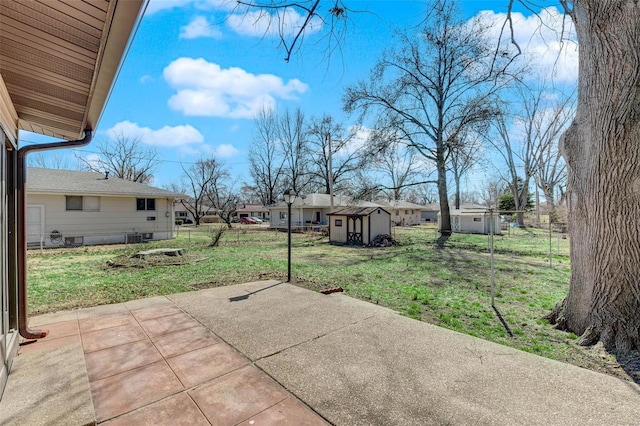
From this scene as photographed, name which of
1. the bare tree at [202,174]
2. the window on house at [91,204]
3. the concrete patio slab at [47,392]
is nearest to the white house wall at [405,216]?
the bare tree at [202,174]

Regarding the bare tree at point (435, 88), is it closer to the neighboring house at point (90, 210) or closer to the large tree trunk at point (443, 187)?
the large tree trunk at point (443, 187)

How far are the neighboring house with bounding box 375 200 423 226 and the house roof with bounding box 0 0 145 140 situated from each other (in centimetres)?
3546

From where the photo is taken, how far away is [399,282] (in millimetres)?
7488

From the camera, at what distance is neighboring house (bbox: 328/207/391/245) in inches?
654

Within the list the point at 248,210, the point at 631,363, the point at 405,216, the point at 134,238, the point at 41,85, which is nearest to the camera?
the point at 41,85

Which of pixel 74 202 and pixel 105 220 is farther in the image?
pixel 105 220

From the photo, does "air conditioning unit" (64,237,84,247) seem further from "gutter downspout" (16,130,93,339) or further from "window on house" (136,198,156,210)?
"gutter downspout" (16,130,93,339)

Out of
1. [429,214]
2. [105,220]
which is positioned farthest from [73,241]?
[429,214]

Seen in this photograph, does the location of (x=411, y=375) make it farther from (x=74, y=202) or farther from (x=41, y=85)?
(x=74, y=202)

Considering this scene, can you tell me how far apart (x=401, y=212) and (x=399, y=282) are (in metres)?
35.3

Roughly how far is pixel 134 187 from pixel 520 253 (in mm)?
20409

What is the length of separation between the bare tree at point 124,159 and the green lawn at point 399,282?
2372 centimetres

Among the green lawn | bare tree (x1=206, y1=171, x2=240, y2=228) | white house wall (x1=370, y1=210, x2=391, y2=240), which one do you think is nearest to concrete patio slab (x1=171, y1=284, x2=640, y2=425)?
the green lawn

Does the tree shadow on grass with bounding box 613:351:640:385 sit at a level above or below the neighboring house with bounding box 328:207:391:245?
below
